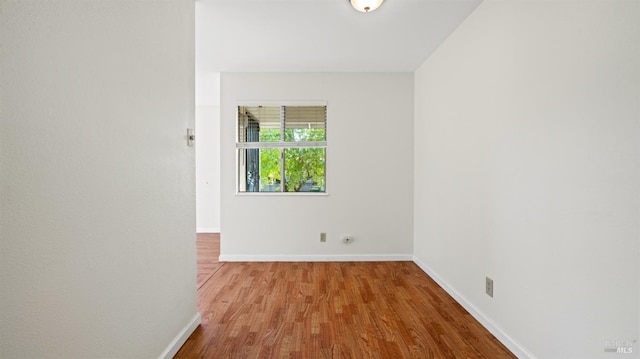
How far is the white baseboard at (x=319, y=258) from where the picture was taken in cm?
365

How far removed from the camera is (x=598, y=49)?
→ 1264 mm

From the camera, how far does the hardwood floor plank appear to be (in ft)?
5.84

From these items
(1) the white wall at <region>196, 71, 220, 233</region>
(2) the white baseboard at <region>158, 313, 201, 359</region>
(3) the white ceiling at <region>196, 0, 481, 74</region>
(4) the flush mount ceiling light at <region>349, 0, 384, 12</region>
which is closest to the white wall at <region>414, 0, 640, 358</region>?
(3) the white ceiling at <region>196, 0, 481, 74</region>

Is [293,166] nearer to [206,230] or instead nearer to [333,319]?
[333,319]

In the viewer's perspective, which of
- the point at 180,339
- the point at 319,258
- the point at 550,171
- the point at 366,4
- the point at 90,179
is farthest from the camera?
the point at 319,258

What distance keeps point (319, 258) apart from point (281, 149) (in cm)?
163

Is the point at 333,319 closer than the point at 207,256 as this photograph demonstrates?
Yes

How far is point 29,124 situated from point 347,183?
3.15 metres

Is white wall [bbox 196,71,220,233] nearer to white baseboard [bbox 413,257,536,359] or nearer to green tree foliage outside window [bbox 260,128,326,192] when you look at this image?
green tree foliage outside window [bbox 260,128,326,192]

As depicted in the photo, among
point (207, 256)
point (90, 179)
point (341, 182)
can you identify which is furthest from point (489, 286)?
point (207, 256)

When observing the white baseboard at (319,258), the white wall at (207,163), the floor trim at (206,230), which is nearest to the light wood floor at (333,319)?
the white baseboard at (319,258)

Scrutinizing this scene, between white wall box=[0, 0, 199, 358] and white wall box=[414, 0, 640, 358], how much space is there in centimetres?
227

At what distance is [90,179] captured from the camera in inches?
42.9

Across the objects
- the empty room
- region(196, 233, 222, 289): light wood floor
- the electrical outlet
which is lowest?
region(196, 233, 222, 289): light wood floor
